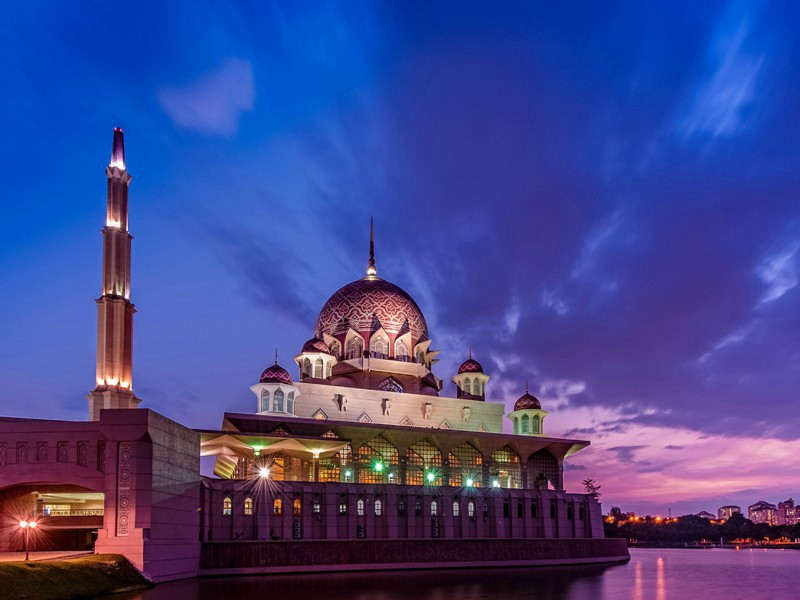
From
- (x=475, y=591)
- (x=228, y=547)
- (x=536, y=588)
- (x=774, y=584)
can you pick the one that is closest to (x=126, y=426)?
(x=228, y=547)

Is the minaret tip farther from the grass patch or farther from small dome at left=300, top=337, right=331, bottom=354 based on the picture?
the grass patch

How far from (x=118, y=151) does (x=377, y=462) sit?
1143 inches

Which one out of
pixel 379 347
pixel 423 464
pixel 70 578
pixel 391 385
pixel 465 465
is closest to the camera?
pixel 70 578

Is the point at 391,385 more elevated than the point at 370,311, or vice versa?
the point at 370,311

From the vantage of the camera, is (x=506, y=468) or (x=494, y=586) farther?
(x=506, y=468)

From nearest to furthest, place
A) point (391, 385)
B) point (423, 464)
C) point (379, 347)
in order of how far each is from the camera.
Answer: point (423, 464) < point (391, 385) < point (379, 347)

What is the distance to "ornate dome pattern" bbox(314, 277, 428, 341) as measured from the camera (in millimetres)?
61312

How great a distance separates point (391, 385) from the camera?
58938mm

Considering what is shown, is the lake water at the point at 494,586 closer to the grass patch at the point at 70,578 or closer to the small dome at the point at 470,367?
the grass patch at the point at 70,578

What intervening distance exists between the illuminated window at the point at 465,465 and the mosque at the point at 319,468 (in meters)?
0.10

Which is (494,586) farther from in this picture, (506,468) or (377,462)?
(506,468)

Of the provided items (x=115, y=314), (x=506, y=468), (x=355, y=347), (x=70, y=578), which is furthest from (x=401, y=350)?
(x=70, y=578)

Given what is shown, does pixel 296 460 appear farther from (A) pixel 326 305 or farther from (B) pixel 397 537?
(A) pixel 326 305

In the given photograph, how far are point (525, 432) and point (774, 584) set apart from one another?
22.9 metres
